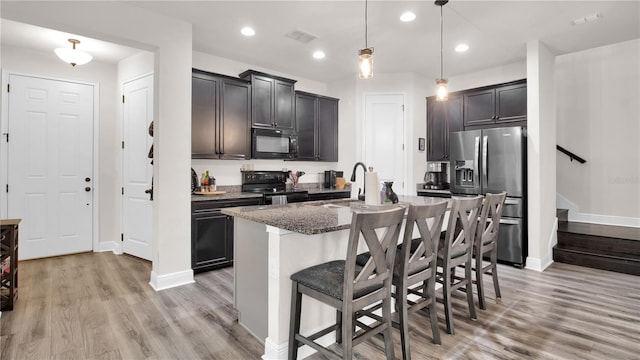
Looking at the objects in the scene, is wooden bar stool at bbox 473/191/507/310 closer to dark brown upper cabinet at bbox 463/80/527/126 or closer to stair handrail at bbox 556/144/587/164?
dark brown upper cabinet at bbox 463/80/527/126

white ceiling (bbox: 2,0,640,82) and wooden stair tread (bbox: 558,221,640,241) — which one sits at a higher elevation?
white ceiling (bbox: 2,0,640,82)

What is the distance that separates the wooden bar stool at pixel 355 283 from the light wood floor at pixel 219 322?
0.45 meters

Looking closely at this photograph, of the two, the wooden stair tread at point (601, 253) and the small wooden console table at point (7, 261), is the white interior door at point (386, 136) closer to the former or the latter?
the wooden stair tread at point (601, 253)

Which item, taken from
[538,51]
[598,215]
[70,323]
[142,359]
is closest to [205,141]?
[70,323]

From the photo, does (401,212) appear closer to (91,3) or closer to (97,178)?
(91,3)

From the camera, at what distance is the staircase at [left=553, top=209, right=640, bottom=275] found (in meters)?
3.80

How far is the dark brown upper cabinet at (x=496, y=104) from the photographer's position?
4.57 m

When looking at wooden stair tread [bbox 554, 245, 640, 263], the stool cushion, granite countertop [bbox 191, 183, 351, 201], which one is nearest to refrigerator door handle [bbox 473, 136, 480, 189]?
wooden stair tread [bbox 554, 245, 640, 263]

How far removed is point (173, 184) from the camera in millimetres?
3355

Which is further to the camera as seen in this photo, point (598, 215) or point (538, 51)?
point (598, 215)

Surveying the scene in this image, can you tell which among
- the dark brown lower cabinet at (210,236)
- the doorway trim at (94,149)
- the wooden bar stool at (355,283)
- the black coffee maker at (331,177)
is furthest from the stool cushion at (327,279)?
the doorway trim at (94,149)

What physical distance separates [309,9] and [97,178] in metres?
3.83

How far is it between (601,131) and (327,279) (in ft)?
16.7

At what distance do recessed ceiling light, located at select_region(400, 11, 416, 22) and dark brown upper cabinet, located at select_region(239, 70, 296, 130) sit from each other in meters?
2.02
